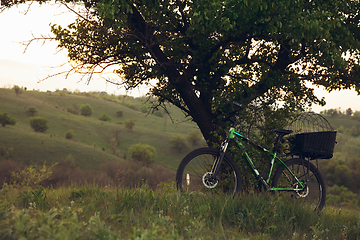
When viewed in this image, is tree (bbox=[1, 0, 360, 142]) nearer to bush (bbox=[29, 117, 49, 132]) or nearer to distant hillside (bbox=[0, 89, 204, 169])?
distant hillside (bbox=[0, 89, 204, 169])

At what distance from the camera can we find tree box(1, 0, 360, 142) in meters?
4.99

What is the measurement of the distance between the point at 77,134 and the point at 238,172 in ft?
226

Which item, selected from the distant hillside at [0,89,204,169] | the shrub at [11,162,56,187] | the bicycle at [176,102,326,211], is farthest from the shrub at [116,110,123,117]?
the bicycle at [176,102,326,211]

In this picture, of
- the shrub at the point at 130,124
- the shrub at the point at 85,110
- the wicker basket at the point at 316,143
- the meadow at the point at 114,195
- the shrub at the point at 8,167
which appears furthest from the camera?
the shrub at the point at 85,110

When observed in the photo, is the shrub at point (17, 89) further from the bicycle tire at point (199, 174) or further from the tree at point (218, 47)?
the bicycle tire at point (199, 174)

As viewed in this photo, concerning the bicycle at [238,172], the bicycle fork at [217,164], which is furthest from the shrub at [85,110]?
the bicycle fork at [217,164]

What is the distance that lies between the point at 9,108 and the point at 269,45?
3096 inches

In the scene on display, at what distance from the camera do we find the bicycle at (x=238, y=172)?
4.42 meters

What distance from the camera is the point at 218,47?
6383mm

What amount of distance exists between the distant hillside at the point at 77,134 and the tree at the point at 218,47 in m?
19.7

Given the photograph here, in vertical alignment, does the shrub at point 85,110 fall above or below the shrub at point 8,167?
above

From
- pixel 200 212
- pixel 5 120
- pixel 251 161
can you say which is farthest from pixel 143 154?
pixel 200 212

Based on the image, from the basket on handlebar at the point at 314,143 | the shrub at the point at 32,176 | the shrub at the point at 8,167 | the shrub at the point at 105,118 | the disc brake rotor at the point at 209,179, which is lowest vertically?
the shrub at the point at 8,167

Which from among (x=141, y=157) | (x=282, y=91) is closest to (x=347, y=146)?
(x=141, y=157)
